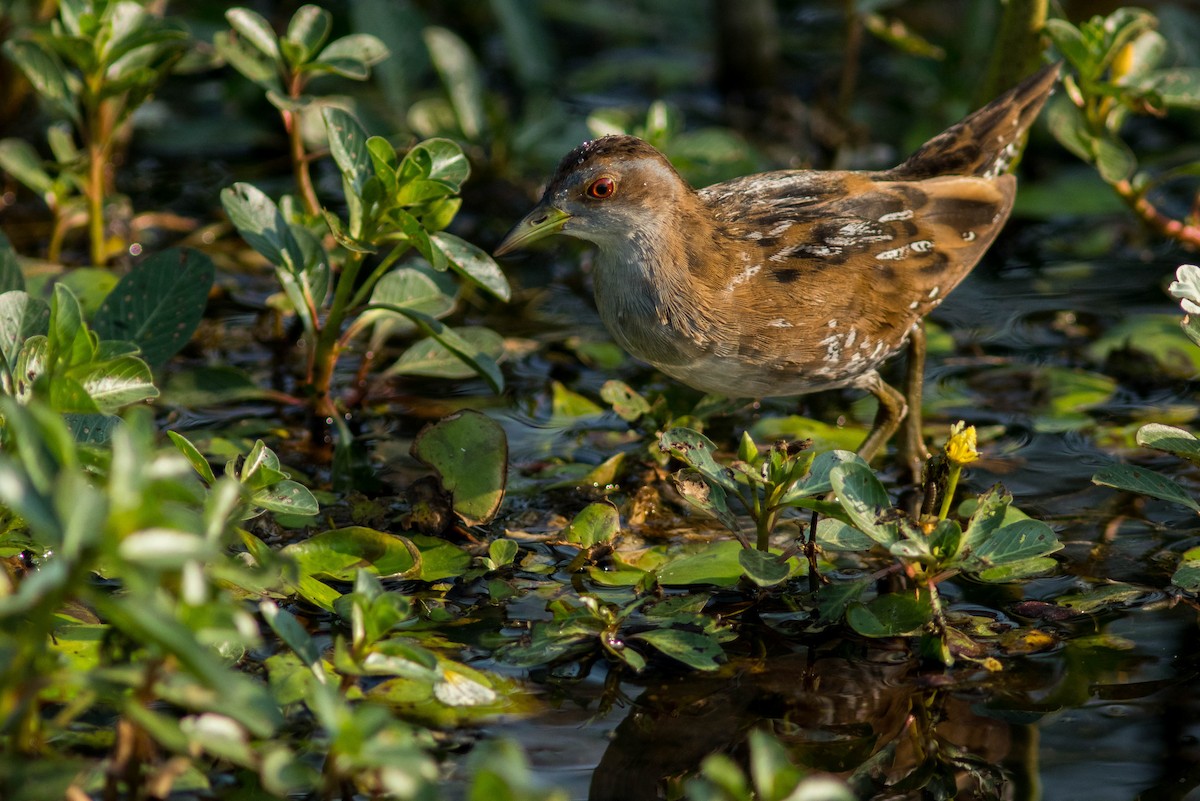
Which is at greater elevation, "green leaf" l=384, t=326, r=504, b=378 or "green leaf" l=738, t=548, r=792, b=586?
"green leaf" l=738, t=548, r=792, b=586

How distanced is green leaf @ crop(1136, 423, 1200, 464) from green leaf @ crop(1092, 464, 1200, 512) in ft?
0.27

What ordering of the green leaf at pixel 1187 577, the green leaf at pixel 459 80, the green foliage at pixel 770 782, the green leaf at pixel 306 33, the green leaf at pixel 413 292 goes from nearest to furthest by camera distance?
the green foliage at pixel 770 782 → the green leaf at pixel 1187 577 → the green leaf at pixel 413 292 → the green leaf at pixel 306 33 → the green leaf at pixel 459 80

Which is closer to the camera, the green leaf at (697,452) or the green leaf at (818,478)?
the green leaf at (818,478)

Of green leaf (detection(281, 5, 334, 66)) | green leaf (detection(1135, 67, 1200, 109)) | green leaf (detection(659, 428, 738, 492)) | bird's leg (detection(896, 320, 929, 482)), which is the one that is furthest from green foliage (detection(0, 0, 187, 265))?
green leaf (detection(1135, 67, 1200, 109))

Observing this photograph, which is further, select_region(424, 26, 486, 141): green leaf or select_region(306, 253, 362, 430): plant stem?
select_region(424, 26, 486, 141): green leaf

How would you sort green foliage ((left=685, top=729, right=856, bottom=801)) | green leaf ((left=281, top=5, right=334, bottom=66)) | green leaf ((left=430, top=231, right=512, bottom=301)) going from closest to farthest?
green foliage ((left=685, top=729, right=856, bottom=801))
green leaf ((left=430, top=231, right=512, bottom=301))
green leaf ((left=281, top=5, right=334, bottom=66))

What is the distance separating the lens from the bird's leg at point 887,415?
173 inches

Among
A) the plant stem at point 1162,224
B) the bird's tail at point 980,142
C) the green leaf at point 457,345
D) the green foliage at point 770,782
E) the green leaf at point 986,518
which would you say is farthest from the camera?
the plant stem at point 1162,224

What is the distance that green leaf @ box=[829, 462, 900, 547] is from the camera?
3197mm

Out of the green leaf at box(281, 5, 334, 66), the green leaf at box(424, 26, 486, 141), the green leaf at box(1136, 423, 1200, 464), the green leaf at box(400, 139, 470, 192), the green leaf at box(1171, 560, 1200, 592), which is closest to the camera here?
the green leaf at box(1171, 560, 1200, 592)

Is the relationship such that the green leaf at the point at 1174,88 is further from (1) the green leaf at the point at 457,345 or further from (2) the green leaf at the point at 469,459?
(2) the green leaf at the point at 469,459

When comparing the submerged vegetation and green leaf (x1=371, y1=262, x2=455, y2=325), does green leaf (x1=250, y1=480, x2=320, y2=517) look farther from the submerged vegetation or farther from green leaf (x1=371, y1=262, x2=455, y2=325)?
green leaf (x1=371, y1=262, x2=455, y2=325)

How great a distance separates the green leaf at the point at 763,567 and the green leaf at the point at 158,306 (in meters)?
1.87

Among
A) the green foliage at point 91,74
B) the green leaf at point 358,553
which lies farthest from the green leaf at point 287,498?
the green foliage at point 91,74
